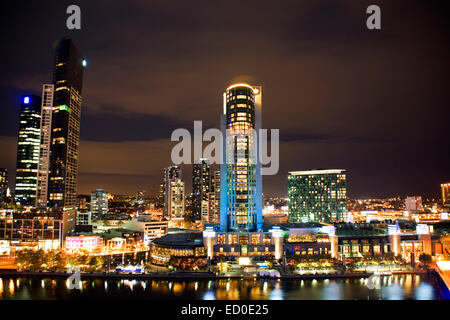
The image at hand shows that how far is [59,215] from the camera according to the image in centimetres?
3475

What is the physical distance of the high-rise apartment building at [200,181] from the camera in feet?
266

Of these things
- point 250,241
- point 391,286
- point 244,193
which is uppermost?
point 244,193

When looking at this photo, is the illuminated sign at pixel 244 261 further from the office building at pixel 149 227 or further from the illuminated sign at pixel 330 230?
the office building at pixel 149 227

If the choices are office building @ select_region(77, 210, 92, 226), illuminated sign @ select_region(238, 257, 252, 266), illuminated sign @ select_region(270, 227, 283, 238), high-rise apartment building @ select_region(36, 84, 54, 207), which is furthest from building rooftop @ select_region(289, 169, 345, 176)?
high-rise apartment building @ select_region(36, 84, 54, 207)

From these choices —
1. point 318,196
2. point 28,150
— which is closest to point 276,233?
point 318,196

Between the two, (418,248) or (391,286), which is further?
(418,248)

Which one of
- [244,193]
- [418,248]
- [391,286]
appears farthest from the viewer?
[244,193]

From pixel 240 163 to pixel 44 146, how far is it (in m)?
36.8

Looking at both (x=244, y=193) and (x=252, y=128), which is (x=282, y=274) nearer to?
(x=244, y=193)

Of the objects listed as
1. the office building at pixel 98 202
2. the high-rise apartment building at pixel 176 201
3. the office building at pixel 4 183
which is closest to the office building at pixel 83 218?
the office building at pixel 98 202

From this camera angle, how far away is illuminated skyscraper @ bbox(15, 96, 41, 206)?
50.3 m

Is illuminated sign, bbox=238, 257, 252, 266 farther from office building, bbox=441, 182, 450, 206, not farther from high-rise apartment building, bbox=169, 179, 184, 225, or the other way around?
office building, bbox=441, 182, 450, 206

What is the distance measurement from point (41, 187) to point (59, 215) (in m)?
19.6
